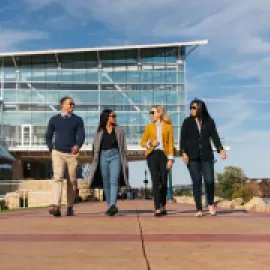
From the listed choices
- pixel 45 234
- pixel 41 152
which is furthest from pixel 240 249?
pixel 41 152

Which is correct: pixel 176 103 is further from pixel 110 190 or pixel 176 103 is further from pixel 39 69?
pixel 110 190

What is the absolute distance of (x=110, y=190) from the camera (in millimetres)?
9656

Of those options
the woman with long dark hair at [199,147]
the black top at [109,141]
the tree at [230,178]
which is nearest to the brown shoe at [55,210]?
the black top at [109,141]

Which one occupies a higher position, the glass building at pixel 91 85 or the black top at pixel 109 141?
the glass building at pixel 91 85

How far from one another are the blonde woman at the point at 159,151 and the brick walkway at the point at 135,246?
174 cm

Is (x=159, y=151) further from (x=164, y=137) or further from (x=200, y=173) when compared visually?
(x=200, y=173)

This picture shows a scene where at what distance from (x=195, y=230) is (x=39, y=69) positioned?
172 ft

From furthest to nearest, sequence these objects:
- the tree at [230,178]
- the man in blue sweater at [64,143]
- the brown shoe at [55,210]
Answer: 1. the tree at [230,178]
2. the man in blue sweater at [64,143]
3. the brown shoe at [55,210]

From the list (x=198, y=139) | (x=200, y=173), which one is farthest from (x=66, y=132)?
(x=200, y=173)

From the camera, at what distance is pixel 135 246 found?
5.20 m

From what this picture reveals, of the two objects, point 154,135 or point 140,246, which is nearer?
point 140,246

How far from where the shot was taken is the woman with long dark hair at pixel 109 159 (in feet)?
31.6

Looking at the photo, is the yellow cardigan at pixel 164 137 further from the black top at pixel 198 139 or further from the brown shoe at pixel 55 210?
the brown shoe at pixel 55 210

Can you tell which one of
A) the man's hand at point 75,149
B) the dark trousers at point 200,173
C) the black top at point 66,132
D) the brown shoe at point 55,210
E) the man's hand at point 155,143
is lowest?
the brown shoe at point 55,210
